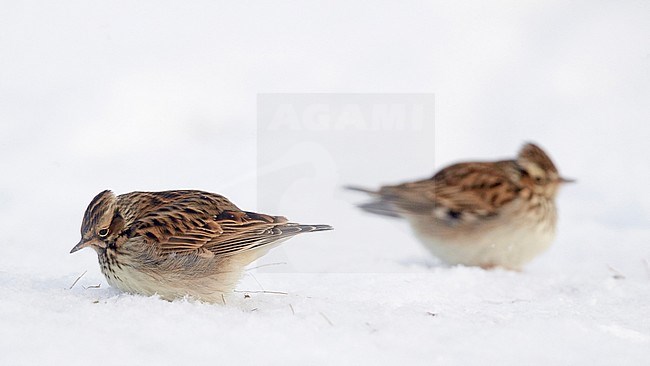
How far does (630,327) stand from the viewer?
4703mm

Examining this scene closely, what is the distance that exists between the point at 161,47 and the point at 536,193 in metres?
6.00

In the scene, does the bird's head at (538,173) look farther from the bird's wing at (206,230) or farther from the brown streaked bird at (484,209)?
the bird's wing at (206,230)

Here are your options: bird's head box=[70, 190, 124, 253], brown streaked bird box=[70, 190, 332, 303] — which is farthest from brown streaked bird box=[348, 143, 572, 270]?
bird's head box=[70, 190, 124, 253]

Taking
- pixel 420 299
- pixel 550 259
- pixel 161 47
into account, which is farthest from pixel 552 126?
pixel 420 299

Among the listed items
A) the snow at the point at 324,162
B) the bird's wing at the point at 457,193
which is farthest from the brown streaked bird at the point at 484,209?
the snow at the point at 324,162

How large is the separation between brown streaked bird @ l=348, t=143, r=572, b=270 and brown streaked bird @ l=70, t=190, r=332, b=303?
1.84 meters

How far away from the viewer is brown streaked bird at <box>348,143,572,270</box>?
6680mm

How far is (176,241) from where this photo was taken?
16.3 ft

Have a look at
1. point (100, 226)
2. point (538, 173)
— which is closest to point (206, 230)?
point (100, 226)

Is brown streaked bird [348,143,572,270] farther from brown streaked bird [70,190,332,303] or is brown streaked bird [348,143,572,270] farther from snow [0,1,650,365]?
brown streaked bird [70,190,332,303]

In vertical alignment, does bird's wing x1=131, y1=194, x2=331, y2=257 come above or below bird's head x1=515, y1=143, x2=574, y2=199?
below

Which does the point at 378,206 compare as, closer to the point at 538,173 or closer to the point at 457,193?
the point at 457,193

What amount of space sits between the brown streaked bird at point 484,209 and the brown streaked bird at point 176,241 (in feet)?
6.03

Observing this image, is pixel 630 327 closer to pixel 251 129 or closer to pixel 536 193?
pixel 536 193
